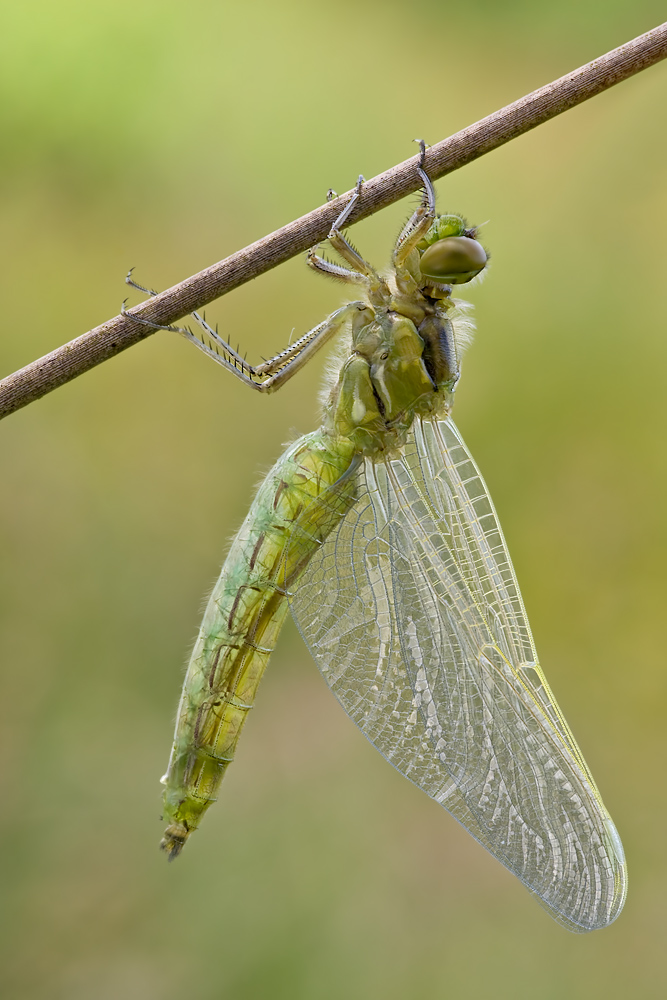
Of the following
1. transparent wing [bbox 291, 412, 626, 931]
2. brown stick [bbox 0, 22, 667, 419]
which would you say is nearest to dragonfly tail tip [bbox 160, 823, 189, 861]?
transparent wing [bbox 291, 412, 626, 931]

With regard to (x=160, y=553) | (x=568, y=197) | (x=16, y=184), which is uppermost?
(x=568, y=197)

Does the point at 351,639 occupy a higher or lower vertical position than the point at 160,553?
lower

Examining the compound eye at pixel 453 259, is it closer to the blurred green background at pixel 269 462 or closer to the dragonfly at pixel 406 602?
the dragonfly at pixel 406 602

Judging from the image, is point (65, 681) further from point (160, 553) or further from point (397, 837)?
point (397, 837)

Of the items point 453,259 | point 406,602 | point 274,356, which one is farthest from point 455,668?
point 453,259

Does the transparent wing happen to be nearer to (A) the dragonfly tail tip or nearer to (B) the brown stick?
(A) the dragonfly tail tip

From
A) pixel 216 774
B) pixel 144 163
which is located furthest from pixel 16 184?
pixel 216 774

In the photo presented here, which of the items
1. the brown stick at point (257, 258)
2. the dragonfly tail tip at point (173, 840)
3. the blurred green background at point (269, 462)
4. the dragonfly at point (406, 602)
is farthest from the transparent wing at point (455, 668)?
the blurred green background at point (269, 462)
